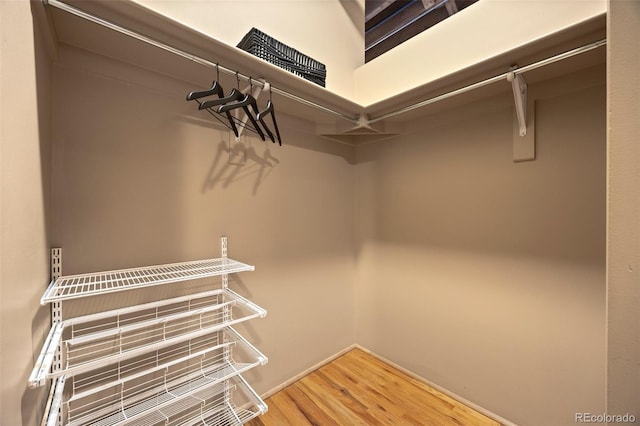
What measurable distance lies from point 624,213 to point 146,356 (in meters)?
1.82

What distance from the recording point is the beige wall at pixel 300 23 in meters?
1.28

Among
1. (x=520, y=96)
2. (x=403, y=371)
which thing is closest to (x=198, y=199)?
(x=520, y=96)

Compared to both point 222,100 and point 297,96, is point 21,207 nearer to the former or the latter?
point 222,100

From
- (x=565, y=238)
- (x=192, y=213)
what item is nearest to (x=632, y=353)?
(x=565, y=238)

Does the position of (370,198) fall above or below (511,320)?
above

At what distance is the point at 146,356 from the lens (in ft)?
3.85

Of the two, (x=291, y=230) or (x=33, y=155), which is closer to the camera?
(x=33, y=155)

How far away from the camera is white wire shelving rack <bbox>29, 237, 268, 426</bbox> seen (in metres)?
0.92

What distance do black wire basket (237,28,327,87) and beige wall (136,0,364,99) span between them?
0.19 meters

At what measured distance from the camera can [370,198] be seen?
212cm

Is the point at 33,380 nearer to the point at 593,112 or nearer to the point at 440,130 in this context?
the point at 440,130

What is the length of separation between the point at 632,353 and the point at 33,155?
1.70 meters

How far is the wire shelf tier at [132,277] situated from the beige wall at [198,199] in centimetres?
5

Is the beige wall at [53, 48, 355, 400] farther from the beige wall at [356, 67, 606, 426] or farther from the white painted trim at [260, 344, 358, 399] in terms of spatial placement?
the beige wall at [356, 67, 606, 426]
